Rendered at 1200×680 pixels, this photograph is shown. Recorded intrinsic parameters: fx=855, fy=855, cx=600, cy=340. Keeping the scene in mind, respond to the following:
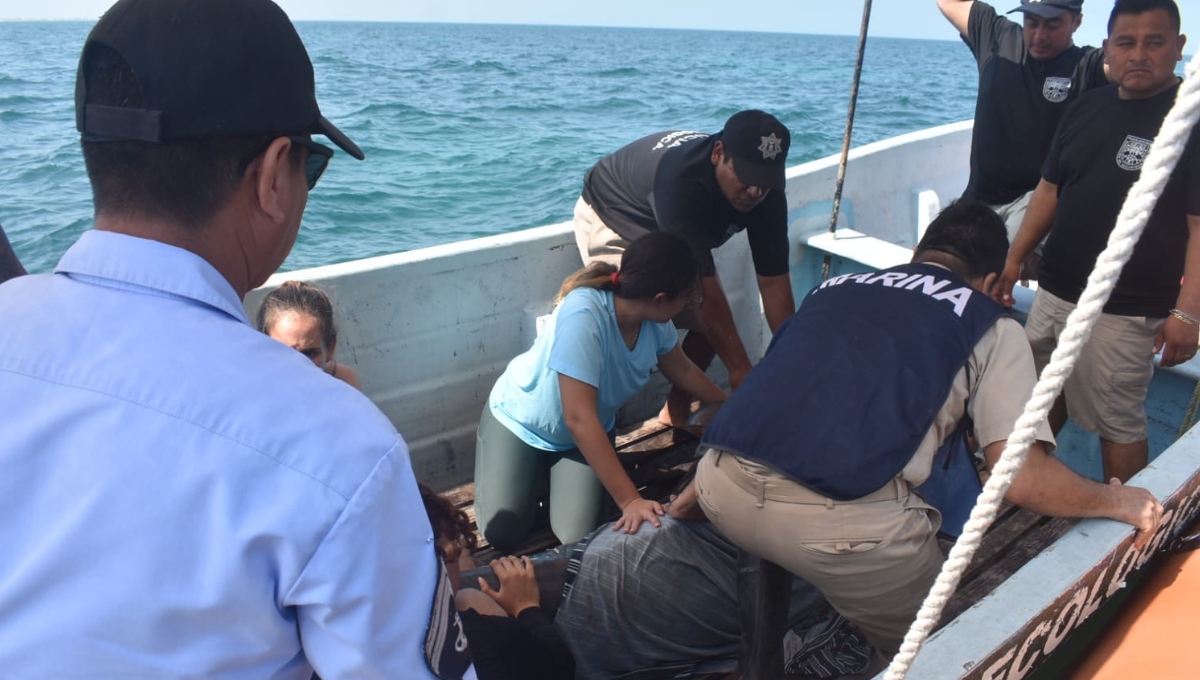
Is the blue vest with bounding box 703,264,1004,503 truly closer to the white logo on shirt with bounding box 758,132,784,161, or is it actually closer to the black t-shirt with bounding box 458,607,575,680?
the black t-shirt with bounding box 458,607,575,680

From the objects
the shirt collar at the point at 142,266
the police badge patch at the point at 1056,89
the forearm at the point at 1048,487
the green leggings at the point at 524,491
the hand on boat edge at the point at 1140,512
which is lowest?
the green leggings at the point at 524,491

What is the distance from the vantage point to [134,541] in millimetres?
717

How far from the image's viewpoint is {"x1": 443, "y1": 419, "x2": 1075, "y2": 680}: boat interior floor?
7.70 feet

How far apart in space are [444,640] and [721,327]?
2523 millimetres

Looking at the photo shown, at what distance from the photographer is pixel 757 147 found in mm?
2855

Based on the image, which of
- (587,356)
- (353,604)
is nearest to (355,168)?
(587,356)

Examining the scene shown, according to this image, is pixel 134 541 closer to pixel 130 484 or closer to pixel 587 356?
pixel 130 484

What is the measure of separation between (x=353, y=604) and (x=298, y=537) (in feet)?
0.29

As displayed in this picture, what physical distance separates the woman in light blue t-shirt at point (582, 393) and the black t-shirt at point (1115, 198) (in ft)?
4.23

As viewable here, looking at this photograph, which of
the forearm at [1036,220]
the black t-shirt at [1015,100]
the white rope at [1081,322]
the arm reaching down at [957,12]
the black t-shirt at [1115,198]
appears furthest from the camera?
the arm reaching down at [957,12]

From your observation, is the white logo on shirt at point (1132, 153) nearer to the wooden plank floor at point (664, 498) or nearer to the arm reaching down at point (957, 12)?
the wooden plank floor at point (664, 498)

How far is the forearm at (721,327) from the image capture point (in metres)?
3.27

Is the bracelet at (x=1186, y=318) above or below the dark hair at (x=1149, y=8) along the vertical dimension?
below

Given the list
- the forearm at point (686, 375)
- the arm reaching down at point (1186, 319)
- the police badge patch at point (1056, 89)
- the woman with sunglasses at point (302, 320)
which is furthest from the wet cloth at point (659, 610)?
the police badge patch at point (1056, 89)
